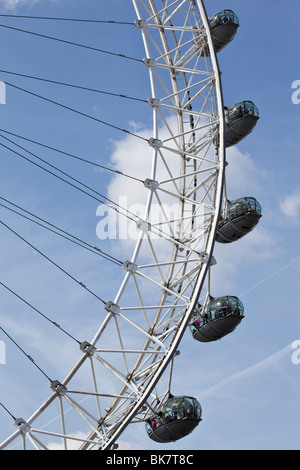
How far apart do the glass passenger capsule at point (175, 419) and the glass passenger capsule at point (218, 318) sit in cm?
347

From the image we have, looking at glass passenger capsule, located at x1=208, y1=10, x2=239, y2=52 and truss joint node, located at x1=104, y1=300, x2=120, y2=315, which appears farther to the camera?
glass passenger capsule, located at x1=208, y1=10, x2=239, y2=52

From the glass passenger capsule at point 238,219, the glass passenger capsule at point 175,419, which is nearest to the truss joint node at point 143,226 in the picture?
the glass passenger capsule at point 238,219

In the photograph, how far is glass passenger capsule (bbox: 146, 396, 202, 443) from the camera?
29469 millimetres

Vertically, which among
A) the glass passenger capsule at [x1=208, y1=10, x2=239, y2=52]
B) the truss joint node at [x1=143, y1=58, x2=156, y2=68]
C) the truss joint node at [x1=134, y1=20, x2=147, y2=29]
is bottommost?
the truss joint node at [x1=143, y1=58, x2=156, y2=68]

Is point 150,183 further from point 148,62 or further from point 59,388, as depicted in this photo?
point 59,388

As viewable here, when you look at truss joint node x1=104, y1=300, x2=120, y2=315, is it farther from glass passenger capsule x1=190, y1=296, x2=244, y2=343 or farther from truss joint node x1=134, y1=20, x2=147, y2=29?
truss joint node x1=134, y1=20, x2=147, y2=29

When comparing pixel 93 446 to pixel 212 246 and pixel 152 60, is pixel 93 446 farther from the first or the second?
pixel 152 60

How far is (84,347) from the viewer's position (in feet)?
95.1

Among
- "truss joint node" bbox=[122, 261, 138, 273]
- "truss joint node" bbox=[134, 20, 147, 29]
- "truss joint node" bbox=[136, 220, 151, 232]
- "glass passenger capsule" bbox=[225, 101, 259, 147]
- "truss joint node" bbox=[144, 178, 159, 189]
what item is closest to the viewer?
"truss joint node" bbox=[122, 261, 138, 273]

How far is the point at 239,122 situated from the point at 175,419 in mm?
13981

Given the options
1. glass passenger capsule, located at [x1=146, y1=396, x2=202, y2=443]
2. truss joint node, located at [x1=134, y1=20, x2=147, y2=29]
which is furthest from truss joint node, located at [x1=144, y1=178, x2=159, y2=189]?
glass passenger capsule, located at [x1=146, y1=396, x2=202, y2=443]

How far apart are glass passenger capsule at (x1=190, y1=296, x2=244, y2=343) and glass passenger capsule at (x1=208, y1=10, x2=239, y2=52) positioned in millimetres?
13635
